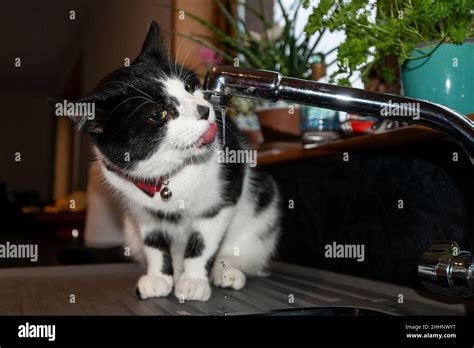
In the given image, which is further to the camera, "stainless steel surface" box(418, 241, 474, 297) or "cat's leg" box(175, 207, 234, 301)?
"cat's leg" box(175, 207, 234, 301)

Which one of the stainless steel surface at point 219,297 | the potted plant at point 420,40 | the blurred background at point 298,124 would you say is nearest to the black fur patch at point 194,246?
the stainless steel surface at point 219,297

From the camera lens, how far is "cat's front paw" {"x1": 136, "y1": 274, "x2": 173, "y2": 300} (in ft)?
3.43

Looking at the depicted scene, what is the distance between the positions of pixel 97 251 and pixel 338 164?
858 mm

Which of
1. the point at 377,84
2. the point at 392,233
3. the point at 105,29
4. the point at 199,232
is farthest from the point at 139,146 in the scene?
the point at 105,29

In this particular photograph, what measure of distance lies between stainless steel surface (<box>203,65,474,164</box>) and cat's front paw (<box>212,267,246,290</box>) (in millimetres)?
627

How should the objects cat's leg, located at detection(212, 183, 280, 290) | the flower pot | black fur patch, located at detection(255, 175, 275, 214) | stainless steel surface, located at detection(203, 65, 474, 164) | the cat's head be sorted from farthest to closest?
the flower pot, black fur patch, located at detection(255, 175, 275, 214), cat's leg, located at detection(212, 183, 280, 290), the cat's head, stainless steel surface, located at detection(203, 65, 474, 164)

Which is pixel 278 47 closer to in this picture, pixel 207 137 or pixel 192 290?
pixel 207 137

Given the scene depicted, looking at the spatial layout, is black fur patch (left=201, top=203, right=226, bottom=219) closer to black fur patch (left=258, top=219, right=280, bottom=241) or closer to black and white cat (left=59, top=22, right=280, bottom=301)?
black and white cat (left=59, top=22, right=280, bottom=301)

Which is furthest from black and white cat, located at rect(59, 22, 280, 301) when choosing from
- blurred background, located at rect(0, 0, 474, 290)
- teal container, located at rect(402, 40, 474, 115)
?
teal container, located at rect(402, 40, 474, 115)

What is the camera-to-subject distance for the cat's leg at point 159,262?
1085 mm

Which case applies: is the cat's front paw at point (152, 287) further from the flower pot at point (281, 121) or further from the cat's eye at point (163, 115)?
the flower pot at point (281, 121)

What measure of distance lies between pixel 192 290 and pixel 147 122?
1.20 feet

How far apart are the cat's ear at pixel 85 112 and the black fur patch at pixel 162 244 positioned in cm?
30

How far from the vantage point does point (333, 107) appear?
634 mm
